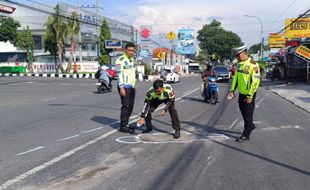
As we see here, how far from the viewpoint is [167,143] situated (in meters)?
7.83

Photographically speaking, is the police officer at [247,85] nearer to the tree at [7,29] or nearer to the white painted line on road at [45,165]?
the white painted line on road at [45,165]

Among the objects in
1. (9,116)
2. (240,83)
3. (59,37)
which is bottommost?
(9,116)

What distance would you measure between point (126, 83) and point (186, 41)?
75.7 metres

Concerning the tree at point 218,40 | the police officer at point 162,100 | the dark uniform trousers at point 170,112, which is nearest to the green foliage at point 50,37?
the dark uniform trousers at point 170,112

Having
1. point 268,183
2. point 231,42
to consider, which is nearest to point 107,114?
point 268,183

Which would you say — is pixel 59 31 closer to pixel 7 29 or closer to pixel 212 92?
pixel 7 29

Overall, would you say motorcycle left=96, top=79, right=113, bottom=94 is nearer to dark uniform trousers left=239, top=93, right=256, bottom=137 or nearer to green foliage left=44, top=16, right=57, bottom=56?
dark uniform trousers left=239, top=93, right=256, bottom=137

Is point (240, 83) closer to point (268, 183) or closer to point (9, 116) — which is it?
point (268, 183)

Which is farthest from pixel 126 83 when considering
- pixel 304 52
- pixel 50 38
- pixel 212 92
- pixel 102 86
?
pixel 50 38

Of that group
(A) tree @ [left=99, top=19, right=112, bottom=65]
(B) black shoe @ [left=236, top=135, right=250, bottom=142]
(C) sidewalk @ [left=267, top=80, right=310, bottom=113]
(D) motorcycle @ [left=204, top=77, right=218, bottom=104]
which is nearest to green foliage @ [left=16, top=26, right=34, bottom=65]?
(A) tree @ [left=99, top=19, right=112, bottom=65]

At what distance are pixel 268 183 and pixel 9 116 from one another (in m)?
9.52

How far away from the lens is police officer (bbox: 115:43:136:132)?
8918 mm

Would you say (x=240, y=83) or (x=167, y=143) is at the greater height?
(x=240, y=83)

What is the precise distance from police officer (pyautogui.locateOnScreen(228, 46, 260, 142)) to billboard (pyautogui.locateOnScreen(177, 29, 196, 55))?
246ft
